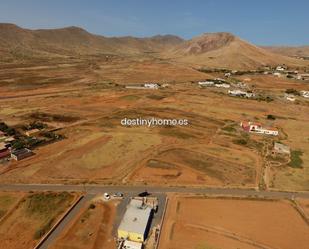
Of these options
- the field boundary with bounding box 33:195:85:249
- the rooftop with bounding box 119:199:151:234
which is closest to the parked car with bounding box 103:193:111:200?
the field boundary with bounding box 33:195:85:249

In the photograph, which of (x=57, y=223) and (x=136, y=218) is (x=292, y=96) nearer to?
(x=136, y=218)

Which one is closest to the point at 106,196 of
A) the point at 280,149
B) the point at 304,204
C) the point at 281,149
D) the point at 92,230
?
the point at 92,230

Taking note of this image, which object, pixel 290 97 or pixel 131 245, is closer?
pixel 131 245

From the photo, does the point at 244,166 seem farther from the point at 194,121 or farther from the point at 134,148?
the point at 194,121

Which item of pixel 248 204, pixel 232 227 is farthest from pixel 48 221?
pixel 248 204

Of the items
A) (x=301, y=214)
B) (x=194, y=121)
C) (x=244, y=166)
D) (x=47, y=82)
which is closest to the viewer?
(x=301, y=214)

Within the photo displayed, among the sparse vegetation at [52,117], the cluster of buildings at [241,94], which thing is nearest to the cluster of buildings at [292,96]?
the cluster of buildings at [241,94]

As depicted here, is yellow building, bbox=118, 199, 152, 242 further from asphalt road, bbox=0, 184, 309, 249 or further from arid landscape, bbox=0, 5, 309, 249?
asphalt road, bbox=0, 184, 309, 249
